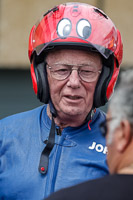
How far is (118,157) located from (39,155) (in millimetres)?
1006

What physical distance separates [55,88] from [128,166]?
124 centimetres

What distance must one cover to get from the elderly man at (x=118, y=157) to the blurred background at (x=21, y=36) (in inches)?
262

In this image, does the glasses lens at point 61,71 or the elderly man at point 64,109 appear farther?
the glasses lens at point 61,71

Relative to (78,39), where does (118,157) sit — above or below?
below

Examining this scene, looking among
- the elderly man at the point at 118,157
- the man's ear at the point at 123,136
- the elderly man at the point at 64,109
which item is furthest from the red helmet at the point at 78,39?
the man's ear at the point at 123,136

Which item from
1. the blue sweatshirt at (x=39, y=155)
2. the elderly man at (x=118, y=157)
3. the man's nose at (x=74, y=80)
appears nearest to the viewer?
the elderly man at (x=118, y=157)

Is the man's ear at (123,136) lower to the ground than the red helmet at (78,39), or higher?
lower

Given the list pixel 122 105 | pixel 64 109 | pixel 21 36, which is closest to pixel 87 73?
pixel 64 109

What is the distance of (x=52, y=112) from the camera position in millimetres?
3068

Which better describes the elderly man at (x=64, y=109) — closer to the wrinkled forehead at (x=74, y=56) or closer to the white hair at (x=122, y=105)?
the wrinkled forehead at (x=74, y=56)

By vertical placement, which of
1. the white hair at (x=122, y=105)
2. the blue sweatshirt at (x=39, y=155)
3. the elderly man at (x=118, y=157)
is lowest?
the blue sweatshirt at (x=39, y=155)

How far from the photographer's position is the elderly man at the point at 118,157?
179cm

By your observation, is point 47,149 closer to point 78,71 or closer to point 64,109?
A: point 64,109

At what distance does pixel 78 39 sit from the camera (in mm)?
2953
